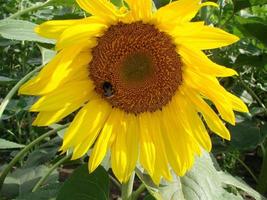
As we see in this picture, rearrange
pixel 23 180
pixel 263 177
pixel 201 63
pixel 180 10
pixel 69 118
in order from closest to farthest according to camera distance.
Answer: pixel 180 10
pixel 201 63
pixel 23 180
pixel 263 177
pixel 69 118

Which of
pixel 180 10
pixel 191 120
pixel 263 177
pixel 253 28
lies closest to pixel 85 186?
pixel 191 120

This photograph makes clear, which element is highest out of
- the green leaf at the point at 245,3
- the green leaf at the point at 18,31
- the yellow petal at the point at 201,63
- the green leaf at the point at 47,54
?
the green leaf at the point at 18,31

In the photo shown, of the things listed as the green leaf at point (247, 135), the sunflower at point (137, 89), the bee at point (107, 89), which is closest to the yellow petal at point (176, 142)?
the sunflower at point (137, 89)

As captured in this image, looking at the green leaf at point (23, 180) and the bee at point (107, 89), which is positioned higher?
the bee at point (107, 89)

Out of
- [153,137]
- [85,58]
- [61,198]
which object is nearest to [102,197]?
[61,198]

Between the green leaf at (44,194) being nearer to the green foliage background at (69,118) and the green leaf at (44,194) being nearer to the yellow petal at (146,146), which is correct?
the green foliage background at (69,118)

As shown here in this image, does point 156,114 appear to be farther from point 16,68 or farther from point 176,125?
point 16,68

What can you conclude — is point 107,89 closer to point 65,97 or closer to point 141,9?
point 65,97

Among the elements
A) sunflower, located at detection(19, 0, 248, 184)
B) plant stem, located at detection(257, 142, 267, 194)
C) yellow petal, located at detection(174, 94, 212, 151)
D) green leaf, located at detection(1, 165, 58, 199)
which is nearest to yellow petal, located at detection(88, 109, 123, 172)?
sunflower, located at detection(19, 0, 248, 184)
